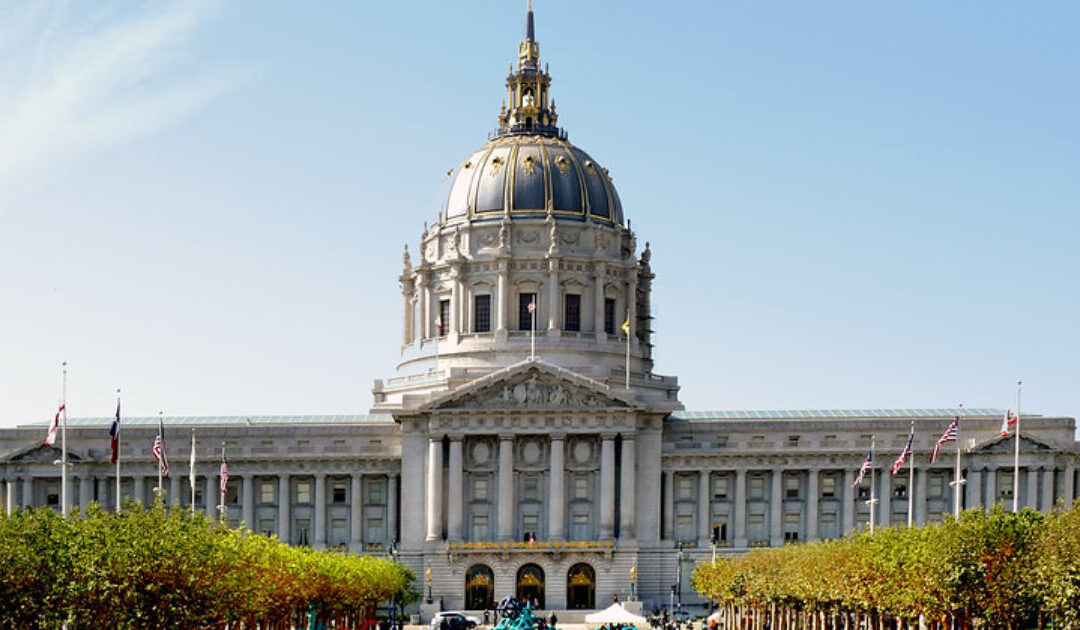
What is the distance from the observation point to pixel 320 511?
138875 millimetres

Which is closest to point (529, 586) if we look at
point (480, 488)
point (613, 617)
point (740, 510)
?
point (480, 488)

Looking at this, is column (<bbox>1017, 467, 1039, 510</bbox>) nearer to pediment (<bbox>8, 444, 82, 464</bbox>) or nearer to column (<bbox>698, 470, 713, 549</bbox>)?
column (<bbox>698, 470, 713, 549</bbox>)

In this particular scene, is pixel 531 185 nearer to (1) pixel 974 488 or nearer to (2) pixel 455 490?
(2) pixel 455 490

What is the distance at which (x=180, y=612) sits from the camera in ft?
200

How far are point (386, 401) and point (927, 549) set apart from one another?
95.1m

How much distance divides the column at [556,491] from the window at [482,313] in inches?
984

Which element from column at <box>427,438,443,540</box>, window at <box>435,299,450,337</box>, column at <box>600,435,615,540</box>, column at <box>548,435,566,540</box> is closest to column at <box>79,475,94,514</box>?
column at <box>427,438,443,540</box>

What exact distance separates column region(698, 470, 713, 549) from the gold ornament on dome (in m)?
38.9

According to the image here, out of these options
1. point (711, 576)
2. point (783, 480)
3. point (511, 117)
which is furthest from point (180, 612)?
point (511, 117)

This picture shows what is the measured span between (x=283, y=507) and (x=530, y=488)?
2149cm

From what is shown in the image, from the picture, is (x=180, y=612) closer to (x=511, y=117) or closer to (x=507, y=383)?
(x=507, y=383)

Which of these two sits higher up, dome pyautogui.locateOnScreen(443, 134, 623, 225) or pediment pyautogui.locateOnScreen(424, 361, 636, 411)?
dome pyautogui.locateOnScreen(443, 134, 623, 225)

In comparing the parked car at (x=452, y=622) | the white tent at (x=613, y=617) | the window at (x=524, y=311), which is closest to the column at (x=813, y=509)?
the white tent at (x=613, y=617)

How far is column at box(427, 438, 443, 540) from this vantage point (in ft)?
445
